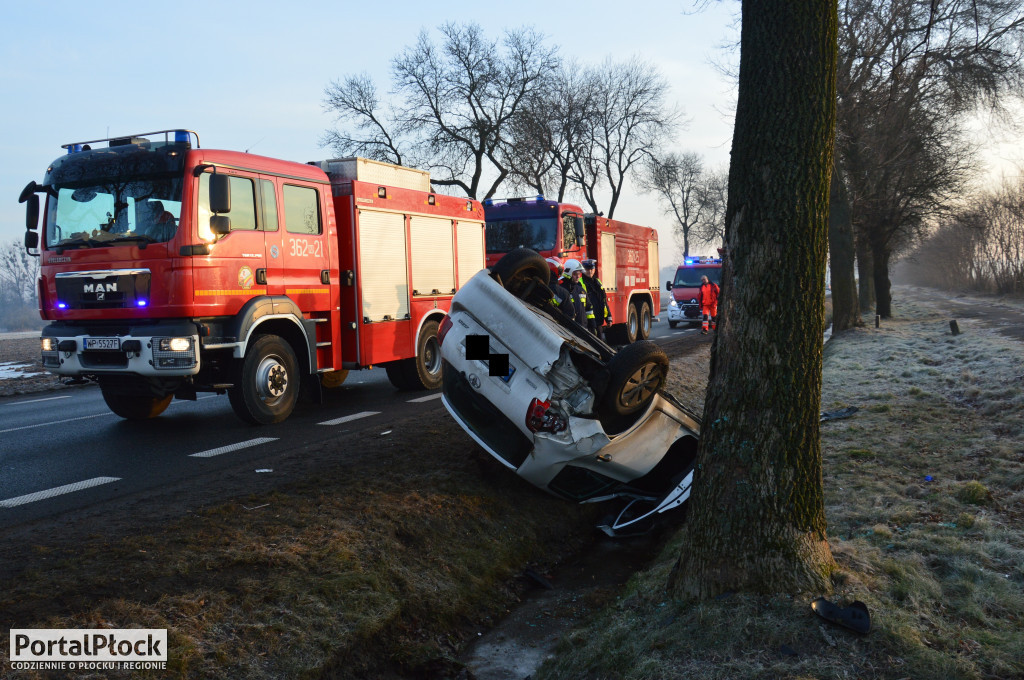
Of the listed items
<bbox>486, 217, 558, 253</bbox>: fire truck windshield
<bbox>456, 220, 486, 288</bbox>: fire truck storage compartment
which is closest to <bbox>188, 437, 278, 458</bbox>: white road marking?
<bbox>456, 220, 486, 288</bbox>: fire truck storage compartment

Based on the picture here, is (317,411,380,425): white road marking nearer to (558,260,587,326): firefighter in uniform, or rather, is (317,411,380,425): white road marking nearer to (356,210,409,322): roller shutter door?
(356,210,409,322): roller shutter door

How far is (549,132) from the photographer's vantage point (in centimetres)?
3516

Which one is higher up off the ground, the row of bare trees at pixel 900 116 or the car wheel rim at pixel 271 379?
the row of bare trees at pixel 900 116

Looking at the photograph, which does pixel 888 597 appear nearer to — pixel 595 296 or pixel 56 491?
pixel 56 491

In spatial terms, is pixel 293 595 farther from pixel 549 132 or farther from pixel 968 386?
pixel 549 132

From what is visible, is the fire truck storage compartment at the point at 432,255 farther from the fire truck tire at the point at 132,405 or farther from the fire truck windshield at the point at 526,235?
the fire truck tire at the point at 132,405

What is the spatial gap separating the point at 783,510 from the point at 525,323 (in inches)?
93.9

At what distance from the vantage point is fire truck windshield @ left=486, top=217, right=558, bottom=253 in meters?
15.9

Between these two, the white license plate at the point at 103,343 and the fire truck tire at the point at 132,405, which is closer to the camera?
the white license plate at the point at 103,343

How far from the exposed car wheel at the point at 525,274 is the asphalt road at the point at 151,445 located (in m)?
2.36

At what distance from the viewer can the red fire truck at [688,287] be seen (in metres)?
27.1

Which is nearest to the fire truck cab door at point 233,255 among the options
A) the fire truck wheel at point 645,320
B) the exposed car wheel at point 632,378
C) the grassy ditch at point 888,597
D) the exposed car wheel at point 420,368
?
the exposed car wheel at point 420,368

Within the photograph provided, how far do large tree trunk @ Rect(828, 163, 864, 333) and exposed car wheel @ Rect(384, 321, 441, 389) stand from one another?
12.8 metres

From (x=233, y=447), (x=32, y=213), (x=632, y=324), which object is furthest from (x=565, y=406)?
(x=632, y=324)
